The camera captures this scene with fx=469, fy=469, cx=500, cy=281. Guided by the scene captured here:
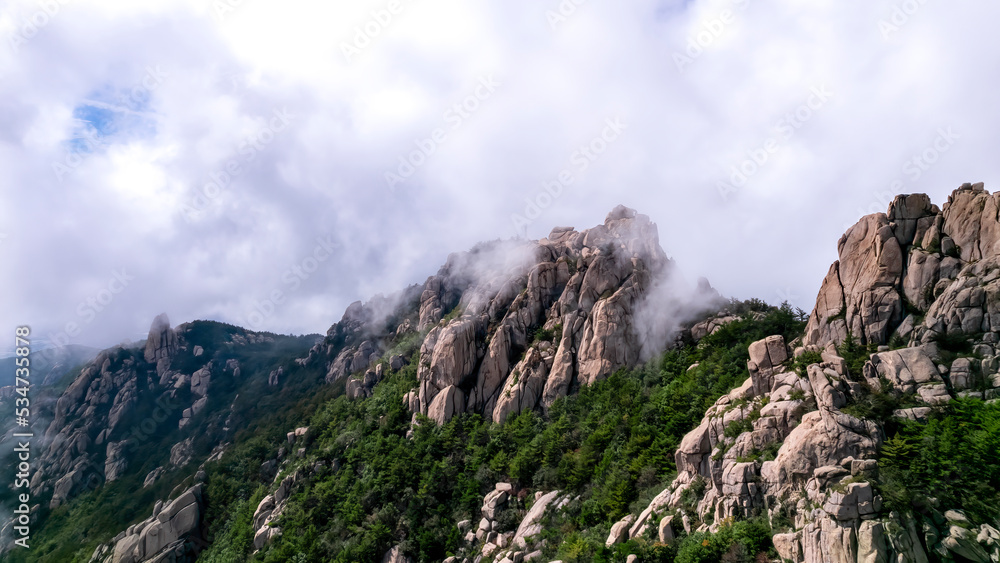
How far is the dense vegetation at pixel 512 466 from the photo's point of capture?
45812 millimetres

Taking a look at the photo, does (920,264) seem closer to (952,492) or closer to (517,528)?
(952,492)

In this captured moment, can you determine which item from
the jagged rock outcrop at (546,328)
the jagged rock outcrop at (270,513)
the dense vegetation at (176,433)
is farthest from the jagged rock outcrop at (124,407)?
the jagged rock outcrop at (546,328)

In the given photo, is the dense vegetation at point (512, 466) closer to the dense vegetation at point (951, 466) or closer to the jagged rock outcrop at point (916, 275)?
the jagged rock outcrop at point (916, 275)

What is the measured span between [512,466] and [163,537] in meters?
61.8

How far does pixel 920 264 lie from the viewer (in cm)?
3822

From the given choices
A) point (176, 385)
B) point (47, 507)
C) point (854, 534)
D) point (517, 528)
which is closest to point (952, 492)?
point (854, 534)

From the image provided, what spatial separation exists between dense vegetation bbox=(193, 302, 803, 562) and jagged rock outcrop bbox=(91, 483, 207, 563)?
4057 millimetres

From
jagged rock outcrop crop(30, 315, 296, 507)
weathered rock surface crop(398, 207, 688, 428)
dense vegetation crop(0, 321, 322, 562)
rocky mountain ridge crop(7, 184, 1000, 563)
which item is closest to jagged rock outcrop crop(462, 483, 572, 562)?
rocky mountain ridge crop(7, 184, 1000, 563)

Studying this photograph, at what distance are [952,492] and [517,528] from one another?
3699cm

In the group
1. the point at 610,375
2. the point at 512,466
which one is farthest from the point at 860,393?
the point at 512,466

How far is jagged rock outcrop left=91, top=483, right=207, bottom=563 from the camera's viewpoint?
73.6 meters

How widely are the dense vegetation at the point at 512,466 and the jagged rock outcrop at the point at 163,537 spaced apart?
4057 millimetres

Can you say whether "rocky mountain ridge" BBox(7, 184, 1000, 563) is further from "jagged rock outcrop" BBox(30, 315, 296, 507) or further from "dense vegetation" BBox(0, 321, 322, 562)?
"dense vegetation" BBox(0, 321, 322, 562)

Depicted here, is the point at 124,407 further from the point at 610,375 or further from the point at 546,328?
the point at 610,375
